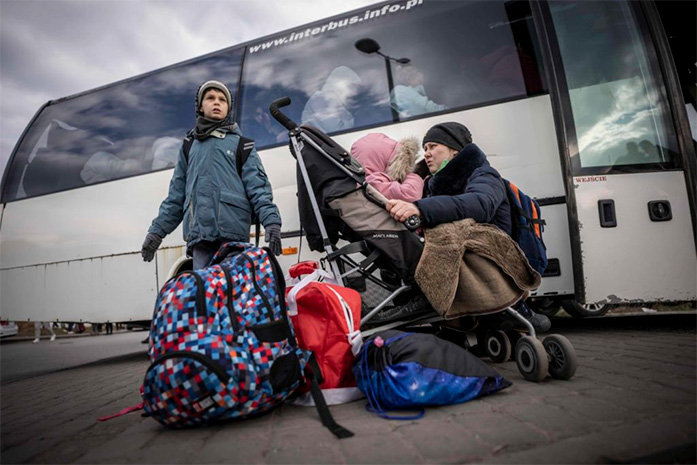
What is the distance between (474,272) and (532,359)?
0.51 m

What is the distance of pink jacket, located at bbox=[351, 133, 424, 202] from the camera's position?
2760 millimetres

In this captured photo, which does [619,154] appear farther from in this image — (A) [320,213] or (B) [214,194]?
(B) [214,194]

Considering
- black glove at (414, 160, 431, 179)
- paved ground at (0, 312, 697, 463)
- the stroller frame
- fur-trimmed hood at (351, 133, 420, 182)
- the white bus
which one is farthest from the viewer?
the white bus

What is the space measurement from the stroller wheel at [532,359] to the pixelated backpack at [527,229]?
1.69ft

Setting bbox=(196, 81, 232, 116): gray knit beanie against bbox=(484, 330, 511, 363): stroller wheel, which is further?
bbox=(196, 81, 232, 116): gray knit beanie

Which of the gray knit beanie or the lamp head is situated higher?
the lamp head

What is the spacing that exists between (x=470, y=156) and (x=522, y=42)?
197cm

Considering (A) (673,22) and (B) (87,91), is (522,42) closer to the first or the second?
(A) (673,22)

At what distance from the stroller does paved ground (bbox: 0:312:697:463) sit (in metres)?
0.24

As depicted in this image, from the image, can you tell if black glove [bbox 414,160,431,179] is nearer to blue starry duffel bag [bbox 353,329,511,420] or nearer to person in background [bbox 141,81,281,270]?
person in background [bbox 141,81,281,270]

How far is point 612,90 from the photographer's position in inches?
140

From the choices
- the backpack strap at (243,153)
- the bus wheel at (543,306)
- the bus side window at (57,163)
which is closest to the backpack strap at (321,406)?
the backpack strap at (243,153)

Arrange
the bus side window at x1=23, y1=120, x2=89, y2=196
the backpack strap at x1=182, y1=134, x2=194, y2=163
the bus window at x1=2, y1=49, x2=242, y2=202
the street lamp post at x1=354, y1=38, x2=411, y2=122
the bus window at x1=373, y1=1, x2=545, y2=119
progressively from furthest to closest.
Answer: the bus side window at x1=23, y1=120, x2=89, y2=196
the bus window at x1=2, y1=49, x2=242, y2=202
the street lamp post at x1=354, y1=38, x2=411, y2=122
the bus window at x1=373, y1=1, x2=545, y2=119
the backpack strap at x1=182, y1=134, x2=194, y2=163

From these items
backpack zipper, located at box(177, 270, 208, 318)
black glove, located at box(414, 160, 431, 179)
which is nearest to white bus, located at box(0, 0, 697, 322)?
black glove, located at box(414, 160, 431, 179)
